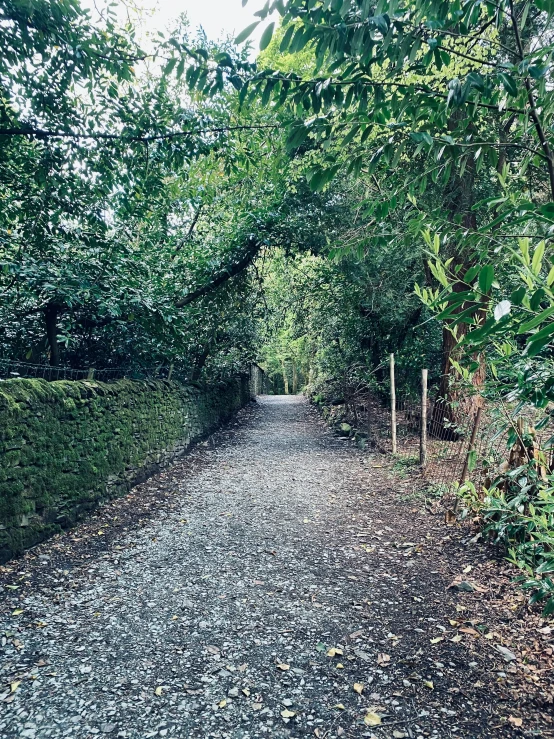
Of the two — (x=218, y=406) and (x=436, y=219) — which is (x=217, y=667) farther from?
(x=218, y=406)

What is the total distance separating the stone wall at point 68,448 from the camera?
4.17m

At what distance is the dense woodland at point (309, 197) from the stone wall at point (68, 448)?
1.28 meters

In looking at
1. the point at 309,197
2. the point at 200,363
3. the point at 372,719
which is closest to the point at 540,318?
the point at 372,719

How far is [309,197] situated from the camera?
33.0 ft

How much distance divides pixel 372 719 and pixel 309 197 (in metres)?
9.74

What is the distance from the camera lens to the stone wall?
4172 mm

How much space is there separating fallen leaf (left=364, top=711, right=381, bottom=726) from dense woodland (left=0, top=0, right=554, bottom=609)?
3.60 ft

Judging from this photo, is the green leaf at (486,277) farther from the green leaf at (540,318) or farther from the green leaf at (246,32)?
the green leaf at (246,32)

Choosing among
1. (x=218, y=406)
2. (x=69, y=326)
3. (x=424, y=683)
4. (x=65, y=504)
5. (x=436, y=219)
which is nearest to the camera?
(x=436, y=219)

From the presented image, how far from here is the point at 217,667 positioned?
2.72m

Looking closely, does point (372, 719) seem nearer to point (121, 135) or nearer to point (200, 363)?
point (121, 135)

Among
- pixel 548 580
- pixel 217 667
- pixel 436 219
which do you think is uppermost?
pixel 436 219

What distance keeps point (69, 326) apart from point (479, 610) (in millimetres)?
6261

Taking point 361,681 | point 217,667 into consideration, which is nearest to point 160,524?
point 217,667
